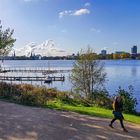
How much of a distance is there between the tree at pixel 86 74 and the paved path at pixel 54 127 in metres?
28.3

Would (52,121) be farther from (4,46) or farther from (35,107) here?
(4,46)

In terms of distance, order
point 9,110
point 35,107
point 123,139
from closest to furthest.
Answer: point 123,139 → point 9,110 → point 35,107

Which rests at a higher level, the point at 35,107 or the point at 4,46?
the point at 4,46

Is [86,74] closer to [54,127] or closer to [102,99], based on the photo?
[102,99]

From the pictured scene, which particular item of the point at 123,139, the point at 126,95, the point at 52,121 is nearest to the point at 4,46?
the point at 126,95

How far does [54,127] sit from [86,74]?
111ft

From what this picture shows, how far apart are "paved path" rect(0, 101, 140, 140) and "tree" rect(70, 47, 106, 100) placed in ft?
92.7

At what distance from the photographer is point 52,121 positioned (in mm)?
19094

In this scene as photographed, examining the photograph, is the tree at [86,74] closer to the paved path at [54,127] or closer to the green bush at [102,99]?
the green bush at [102,99]

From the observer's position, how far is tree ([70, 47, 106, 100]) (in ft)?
165

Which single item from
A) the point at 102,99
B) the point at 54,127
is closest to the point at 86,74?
the point at 102,99

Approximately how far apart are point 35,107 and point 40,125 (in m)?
6.50

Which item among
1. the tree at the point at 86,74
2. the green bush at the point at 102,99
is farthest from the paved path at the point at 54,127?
the tree at the point at 86,74

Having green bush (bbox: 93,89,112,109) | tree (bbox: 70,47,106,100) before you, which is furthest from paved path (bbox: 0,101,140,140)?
tree (bbox: 70,47,106,100)
